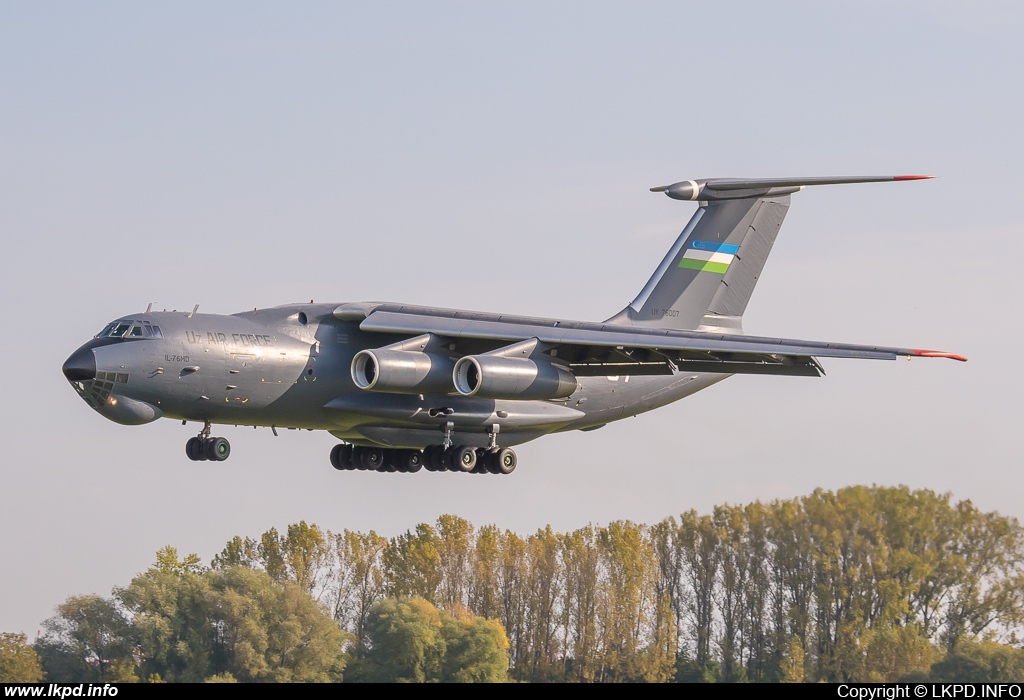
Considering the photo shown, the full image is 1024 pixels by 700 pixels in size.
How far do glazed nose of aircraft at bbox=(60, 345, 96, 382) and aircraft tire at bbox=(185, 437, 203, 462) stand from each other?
1816mm

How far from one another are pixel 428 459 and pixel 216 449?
3.16 meters

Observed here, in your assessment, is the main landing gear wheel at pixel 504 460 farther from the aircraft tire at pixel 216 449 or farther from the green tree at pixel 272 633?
the green tree at pixel 272 633

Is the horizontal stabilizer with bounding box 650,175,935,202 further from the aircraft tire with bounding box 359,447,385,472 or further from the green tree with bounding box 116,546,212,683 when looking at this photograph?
the green tree with bounding box 116,546,212,683

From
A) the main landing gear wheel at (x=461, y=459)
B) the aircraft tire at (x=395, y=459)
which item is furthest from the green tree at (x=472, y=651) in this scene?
the main landing gear wheel at (x=461, y=459)

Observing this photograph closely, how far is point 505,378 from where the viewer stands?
18.5 meters

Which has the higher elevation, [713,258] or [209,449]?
[713,258]

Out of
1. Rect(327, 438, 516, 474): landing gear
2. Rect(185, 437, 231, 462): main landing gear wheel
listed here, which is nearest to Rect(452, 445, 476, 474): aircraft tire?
Rect(327, 438, 516, 474): landing gear

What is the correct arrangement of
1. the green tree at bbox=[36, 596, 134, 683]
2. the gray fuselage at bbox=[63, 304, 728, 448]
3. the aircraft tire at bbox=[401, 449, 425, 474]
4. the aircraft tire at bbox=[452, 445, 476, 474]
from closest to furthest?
the gray fuselage at bbox=[63, 304, 728, 448] → the aircraft tire at bbox=[452, 445, 476, 474] → the aircraft tire at bbox=[401, 449, 425, 474] → the green tree at bbox=[36, 596, 134, 683]

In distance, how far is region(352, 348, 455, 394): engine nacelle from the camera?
59.6ft

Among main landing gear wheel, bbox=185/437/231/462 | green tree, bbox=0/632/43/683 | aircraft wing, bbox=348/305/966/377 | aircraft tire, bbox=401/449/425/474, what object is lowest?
green tree, bbox=0/632/43/683

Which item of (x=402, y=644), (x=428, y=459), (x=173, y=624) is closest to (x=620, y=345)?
(x=428, y=459)

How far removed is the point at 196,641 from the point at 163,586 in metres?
1.90

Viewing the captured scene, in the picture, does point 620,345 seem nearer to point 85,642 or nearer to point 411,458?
point 411,458
